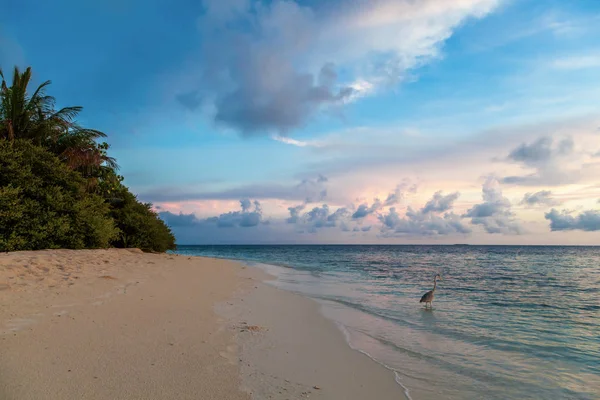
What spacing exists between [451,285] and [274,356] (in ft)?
55.1

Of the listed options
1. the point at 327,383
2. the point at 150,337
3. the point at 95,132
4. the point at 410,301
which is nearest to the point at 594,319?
the point at 410,301

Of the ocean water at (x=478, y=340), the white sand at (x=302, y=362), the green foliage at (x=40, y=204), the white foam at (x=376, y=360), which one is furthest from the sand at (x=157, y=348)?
the green foliage at (x=40, y=204)

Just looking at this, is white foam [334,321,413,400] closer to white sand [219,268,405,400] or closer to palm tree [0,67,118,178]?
white sand [219,268,405,400]

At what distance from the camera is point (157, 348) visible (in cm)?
526

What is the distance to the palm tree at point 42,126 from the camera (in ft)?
54.6

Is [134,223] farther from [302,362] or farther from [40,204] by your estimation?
[302,362]

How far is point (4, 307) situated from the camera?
638cm

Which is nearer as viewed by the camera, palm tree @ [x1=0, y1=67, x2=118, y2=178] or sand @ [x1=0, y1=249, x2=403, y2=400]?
sand @ [x1=0, y1=249, x2=403, y2=400]

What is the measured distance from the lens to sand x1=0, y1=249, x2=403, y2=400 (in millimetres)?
4035

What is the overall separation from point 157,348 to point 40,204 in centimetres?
1258

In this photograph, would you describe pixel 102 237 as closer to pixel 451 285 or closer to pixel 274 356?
→ pixel 274 356

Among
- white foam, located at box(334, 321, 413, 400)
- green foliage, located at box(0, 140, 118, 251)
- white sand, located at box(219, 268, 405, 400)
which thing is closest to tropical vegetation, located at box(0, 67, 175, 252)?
green foliage, located at box(0, 140, 118, 251)

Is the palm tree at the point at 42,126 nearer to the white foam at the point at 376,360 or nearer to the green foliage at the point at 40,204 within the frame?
the green foliage at the point at 40,204

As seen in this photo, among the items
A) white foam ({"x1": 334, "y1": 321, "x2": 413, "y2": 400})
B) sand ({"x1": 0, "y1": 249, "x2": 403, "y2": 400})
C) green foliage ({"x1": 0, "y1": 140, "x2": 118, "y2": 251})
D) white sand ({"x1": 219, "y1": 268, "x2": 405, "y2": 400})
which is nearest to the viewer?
sand ({"x1": 0, "y1": 249, "x2": 403, "y2": 400})
